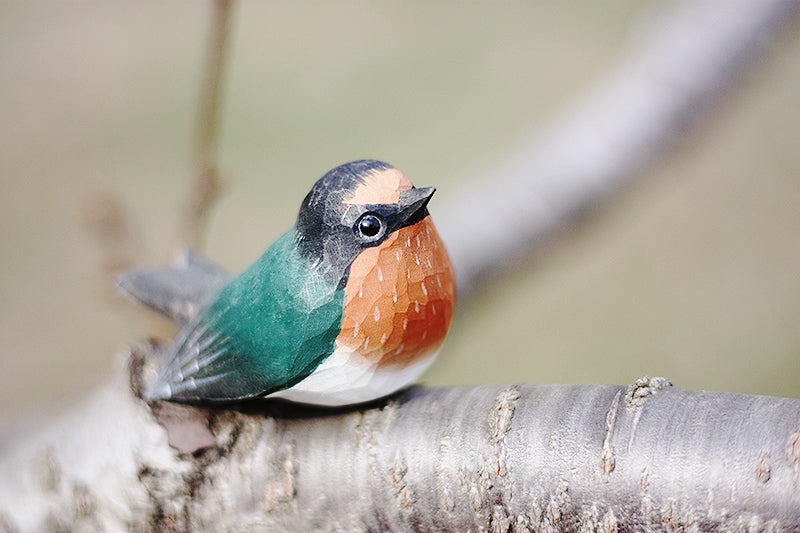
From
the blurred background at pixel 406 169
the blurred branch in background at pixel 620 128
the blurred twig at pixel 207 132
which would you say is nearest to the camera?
the blurred twig at pixel 207 132

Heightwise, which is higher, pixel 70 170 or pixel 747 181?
pixel 70 170

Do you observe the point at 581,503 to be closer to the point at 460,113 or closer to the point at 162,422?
the point at 162,422

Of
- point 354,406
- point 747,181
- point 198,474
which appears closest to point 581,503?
point 354,406

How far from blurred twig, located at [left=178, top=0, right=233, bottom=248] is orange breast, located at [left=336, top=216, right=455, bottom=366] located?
1.44 ft

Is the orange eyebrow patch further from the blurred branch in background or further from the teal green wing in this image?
the blurred branch in background

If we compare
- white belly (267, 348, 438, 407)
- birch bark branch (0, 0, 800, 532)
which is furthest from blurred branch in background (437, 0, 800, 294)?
white belly (267, 348, 438, 407)

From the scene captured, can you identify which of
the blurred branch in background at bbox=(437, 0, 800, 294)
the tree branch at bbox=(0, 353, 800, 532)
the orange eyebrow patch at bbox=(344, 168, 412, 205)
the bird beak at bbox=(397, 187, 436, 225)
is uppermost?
the blurred branch in background at bbox=(437, 0, 800, 294)

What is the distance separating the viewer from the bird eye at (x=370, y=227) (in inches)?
25.6

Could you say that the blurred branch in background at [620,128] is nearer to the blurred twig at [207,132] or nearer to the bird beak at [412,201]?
the blurred twig at [207,132]

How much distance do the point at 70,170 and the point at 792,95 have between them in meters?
3.06

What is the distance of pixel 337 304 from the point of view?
2.13 ft

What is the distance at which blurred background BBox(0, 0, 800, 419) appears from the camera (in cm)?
200

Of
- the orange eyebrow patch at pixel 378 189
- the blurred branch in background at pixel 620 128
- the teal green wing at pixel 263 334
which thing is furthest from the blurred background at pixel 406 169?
the orange eyebrow patch at pixel 378 189

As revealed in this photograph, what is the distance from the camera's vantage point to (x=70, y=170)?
283cm
